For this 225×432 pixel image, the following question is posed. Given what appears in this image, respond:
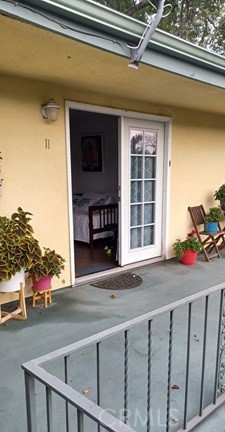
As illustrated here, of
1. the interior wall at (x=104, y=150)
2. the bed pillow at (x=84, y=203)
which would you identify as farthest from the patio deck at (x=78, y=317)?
the interior wall at (x=104, y=150)

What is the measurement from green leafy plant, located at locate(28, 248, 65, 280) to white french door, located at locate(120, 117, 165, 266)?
4.46 feet

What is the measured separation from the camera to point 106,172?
661 centimetres

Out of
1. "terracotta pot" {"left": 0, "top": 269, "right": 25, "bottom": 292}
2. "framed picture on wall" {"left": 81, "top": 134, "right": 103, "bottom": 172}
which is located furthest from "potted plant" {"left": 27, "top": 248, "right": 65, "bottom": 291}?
"framed picture on wall" {"left": 81, "top": 134, "right": 103, "bottom": 172}

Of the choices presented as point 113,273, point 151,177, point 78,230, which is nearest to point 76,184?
point 78,230

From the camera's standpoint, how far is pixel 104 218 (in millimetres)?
5547

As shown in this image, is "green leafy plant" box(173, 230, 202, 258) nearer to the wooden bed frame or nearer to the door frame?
the door frame

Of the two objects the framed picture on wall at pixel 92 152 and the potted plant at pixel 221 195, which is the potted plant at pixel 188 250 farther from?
the framed picture on wall at pixel 92 152

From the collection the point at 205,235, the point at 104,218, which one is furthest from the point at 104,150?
the point at 205,235

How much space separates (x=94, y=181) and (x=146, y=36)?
188 inches

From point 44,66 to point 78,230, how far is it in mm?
3338

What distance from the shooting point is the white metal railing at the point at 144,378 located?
4.48 feet

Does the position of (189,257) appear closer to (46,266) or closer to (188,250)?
(188,250)

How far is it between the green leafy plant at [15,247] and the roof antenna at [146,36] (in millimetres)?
1645

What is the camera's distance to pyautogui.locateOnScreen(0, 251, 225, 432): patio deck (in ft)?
5.96
